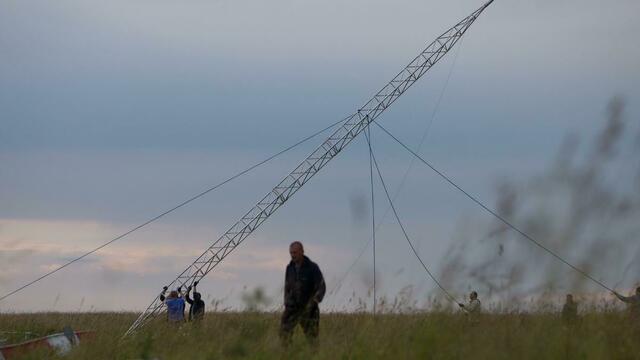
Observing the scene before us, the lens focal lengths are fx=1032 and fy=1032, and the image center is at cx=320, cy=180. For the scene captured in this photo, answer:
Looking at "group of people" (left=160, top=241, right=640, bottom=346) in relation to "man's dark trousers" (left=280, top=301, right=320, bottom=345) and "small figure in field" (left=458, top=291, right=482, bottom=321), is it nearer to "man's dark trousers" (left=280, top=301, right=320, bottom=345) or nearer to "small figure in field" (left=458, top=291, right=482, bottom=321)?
"man's dark trousers" (left=280, top=301, right=320, bottom=345)

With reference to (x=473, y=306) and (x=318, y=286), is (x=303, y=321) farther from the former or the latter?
(x=473, y=306)

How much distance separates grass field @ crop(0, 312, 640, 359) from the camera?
9.91m

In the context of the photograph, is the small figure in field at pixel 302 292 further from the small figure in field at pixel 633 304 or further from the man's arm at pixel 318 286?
the small figure in field at pixel 633 304

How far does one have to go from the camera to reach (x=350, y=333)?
1378 centimetres

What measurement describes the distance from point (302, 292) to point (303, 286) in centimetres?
9

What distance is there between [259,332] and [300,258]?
1.19m

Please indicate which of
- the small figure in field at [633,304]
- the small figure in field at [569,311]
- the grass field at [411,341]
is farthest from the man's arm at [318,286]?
the small figure in field at [633,304]

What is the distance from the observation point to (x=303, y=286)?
1453 cm

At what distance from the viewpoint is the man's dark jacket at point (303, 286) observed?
571 inches

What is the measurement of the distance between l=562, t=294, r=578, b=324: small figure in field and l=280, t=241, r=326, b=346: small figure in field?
3.90m

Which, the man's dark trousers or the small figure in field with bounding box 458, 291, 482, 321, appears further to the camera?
the man's dark trousers

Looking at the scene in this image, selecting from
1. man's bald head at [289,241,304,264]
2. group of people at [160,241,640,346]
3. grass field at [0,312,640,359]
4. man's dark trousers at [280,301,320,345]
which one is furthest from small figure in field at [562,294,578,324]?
man's bald head at [289,241,304,264]

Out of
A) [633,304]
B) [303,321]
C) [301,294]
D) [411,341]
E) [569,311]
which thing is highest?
[301,294]

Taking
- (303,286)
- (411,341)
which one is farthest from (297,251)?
(411,341)
